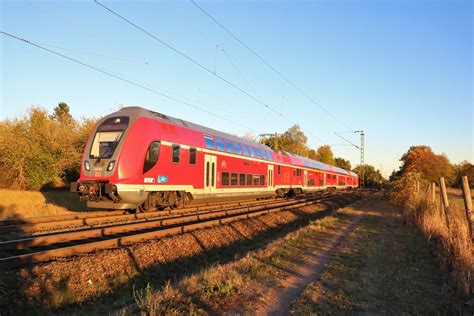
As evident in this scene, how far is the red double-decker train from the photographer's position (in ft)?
38.6

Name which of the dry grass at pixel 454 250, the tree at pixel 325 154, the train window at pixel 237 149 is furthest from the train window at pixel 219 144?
the tree at pixel 325 154

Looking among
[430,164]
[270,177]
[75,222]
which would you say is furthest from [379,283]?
[430,164]

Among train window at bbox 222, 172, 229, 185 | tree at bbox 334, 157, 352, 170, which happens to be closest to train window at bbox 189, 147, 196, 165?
train window at bbox 222, 172, 229, 185

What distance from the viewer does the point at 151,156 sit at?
12539 millimetres

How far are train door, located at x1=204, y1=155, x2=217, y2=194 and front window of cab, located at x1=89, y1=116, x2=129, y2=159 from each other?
452cm

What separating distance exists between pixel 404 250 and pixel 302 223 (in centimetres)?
689

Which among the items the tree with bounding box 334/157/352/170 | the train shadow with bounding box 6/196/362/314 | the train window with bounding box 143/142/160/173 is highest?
the tree with bounding box 334/157/352/170

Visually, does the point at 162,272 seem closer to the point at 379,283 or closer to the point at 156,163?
the point at 379,283

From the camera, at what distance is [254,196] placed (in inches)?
842

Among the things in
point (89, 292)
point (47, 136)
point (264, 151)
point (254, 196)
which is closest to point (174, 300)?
point (89, 292)

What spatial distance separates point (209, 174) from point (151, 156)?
4.16 m

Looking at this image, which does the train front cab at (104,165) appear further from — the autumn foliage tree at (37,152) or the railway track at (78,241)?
the autumn foliage tree at (37,152)

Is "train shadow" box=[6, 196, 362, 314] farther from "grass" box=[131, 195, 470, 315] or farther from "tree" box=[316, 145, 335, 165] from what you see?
"tree" box=[316, 145, 335, 165]

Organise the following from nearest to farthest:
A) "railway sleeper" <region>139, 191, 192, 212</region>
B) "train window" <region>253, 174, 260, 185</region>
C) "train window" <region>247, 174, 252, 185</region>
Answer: "railway sleeper" <region>139, 191, 192, 212</region>, "train window" <region>247, 174, 252, 185</region>, "train window" <region>253, 174, 260, 185</region>
